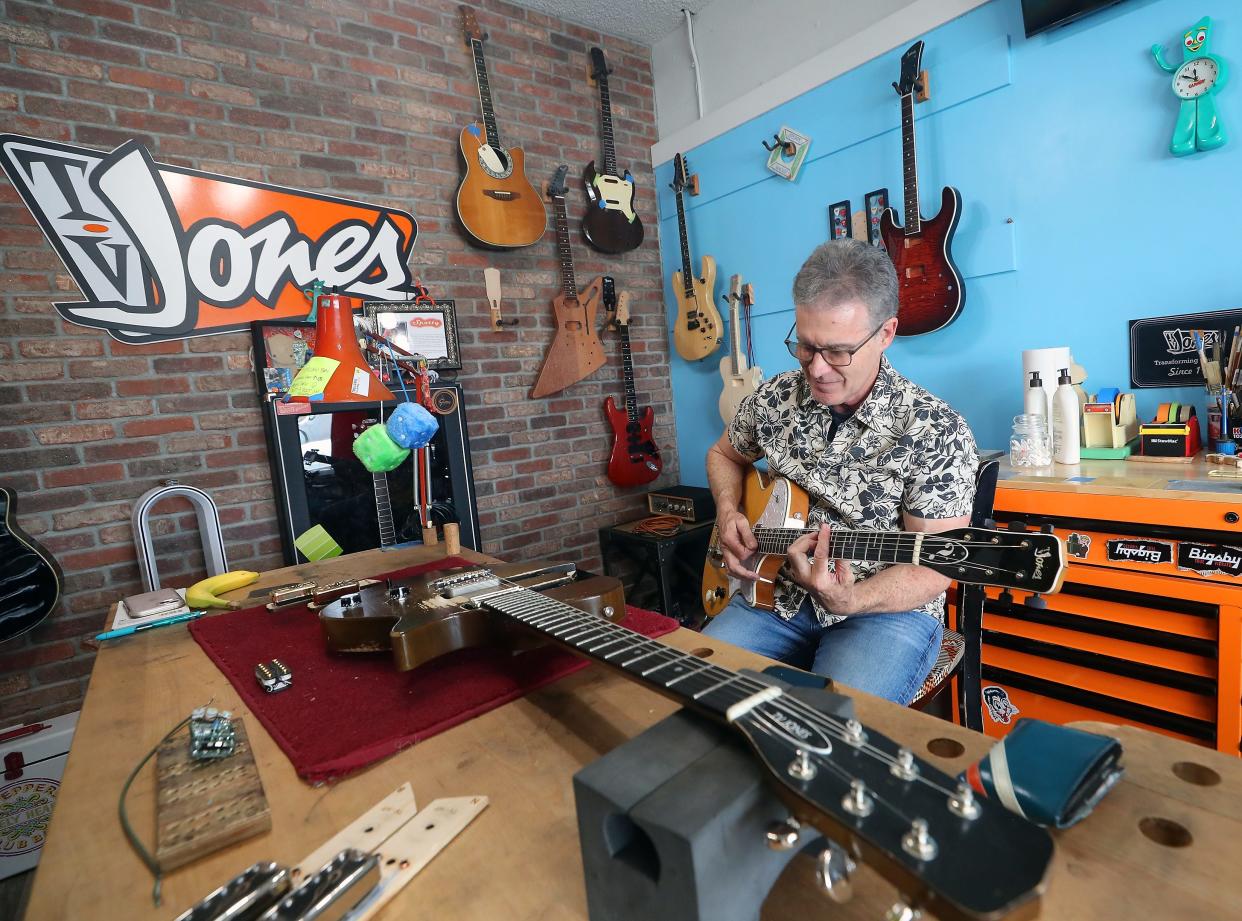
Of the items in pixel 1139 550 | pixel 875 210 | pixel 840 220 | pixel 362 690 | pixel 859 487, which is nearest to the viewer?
pixel 362 690

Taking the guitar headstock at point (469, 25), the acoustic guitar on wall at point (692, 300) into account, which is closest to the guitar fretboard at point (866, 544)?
the acoustic guitar on wall at point (692, 300)

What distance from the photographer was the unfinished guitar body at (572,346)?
10.3 ft

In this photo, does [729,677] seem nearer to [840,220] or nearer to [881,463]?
[881,463]

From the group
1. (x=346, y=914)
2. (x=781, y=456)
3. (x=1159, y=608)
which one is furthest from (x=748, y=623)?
(x=346, y=914)

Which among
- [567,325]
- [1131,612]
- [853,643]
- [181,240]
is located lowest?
[1131,612]

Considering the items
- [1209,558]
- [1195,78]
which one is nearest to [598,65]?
[1195,78]

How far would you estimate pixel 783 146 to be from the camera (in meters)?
2.88

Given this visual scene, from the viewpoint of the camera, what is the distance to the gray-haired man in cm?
138

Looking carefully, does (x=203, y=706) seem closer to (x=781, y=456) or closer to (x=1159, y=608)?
(x=781, y=456)

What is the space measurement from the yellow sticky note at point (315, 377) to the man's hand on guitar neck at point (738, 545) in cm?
106

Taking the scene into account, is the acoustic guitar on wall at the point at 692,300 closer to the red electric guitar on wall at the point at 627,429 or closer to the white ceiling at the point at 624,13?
the red electric guitar on wall at the point at 627,429

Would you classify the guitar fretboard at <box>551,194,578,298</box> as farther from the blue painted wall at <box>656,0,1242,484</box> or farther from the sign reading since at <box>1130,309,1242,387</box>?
the sign reading since at <box>1130,309,1242,387</box>

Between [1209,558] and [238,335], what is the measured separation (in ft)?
10.1

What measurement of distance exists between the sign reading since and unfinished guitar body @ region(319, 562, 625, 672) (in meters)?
2.04
